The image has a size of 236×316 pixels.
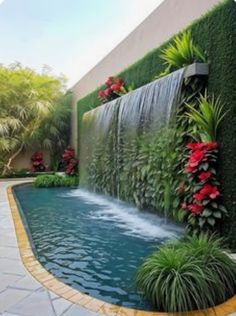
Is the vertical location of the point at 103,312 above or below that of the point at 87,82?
below

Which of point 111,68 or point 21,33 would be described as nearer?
point 111,68

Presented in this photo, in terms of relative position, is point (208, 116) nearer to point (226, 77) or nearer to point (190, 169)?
point (226, 77)

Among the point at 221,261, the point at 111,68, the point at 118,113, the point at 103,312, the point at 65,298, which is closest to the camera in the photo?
the point at 103,312

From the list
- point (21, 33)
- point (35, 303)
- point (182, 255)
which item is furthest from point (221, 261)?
point (21, 33)

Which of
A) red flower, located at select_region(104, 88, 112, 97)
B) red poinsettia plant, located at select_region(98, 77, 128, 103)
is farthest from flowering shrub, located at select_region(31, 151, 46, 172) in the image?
red flower, located at select_region(104, 88, 112, 97)

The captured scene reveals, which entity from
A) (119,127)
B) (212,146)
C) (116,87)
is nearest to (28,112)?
(116,87)

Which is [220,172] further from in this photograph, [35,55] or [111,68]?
[35,55]

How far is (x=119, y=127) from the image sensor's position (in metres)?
7.68

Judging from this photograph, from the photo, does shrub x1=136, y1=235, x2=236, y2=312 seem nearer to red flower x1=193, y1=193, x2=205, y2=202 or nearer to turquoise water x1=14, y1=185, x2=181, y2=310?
turquoise water x1=14, y1=185, x2=181, y2=310

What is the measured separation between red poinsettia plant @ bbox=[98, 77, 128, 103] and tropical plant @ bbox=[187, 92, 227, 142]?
3.75 meters

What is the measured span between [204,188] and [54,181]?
322 inches

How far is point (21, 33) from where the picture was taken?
16.1m

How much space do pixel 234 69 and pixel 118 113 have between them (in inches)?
155

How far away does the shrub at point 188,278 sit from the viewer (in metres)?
2.65
